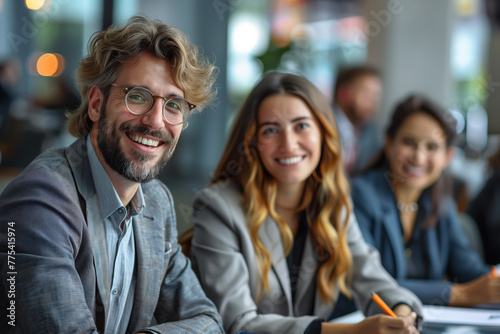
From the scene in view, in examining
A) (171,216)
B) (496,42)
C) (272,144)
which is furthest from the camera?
(496,42)

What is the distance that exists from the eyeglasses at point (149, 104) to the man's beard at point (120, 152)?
0.13ft

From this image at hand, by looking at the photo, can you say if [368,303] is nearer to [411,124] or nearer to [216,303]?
[216,303]

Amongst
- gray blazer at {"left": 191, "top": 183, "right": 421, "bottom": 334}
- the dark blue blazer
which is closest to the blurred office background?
gray blazer at {"left": 191, "top": 183, "right": 421, "bottom": 334}

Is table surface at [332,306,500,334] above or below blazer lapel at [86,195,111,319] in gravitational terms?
below

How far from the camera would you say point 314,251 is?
182 cm

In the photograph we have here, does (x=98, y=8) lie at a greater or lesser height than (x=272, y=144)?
greater

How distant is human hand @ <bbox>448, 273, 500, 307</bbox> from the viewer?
6.46ft

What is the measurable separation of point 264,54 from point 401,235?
2.77 m

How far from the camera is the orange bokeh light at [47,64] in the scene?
8086 mm

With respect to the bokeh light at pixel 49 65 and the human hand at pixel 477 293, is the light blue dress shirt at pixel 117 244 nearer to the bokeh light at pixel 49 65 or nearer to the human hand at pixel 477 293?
the human hand at pixel 477 293

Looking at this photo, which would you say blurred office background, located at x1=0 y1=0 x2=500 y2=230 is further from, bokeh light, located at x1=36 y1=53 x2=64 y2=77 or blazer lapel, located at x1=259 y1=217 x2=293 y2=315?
blazer lapel, located at x1=259 y1=217 x2=293 y2=315

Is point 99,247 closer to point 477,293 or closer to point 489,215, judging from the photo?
point 477,293

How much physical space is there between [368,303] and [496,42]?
5245 millimetres

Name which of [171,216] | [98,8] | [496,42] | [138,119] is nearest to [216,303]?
[171,216]
